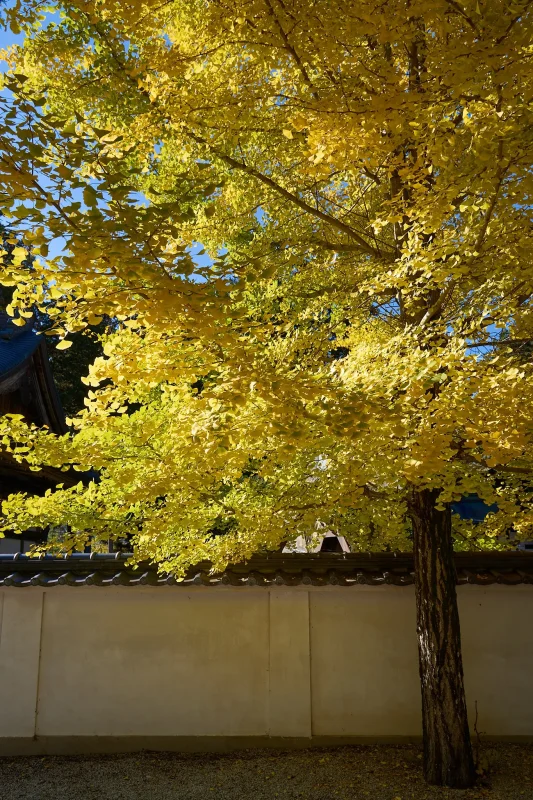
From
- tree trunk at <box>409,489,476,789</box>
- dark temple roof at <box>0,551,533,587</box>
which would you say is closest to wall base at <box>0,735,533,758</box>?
tree trunk at <box>409,489,476,789</box>

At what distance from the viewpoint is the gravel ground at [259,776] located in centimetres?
576

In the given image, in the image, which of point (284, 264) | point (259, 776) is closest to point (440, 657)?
point (259, 776)

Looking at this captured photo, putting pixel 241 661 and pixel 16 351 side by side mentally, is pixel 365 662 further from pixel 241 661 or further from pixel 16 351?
pixel 16 351

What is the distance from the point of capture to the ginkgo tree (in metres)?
3.02

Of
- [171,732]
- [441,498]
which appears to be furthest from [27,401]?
[441,498]

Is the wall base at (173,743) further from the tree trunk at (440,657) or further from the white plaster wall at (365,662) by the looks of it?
the tree trunk at (440,657)

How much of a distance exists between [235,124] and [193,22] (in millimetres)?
1129

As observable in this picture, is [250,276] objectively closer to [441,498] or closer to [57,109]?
[441,498]

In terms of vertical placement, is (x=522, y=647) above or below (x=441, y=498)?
below

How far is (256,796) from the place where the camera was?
19.0 ft

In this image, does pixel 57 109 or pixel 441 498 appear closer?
pixel 441 498

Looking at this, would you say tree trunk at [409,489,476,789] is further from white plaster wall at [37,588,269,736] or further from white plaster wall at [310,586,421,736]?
white plaster wall at [37,588,269,736]

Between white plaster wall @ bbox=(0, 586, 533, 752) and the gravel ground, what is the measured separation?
12.4 inches

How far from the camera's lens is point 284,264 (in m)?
6.24
